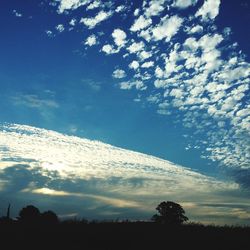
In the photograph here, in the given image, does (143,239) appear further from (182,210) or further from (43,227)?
(182,210)

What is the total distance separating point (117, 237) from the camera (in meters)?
20.4

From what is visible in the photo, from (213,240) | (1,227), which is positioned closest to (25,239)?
(1,227)

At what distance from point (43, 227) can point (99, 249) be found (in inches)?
198

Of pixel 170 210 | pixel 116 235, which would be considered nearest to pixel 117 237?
pixel 116 235

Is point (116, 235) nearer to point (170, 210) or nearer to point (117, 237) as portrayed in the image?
point (117, 237)

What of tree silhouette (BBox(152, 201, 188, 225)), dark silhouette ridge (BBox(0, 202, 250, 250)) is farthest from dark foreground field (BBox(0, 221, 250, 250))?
tree silhouette (BBox(152, 201, 188, 225))

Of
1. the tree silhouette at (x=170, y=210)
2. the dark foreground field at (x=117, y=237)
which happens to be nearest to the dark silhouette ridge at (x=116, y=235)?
the dark foreground field at (x=117, y=237)

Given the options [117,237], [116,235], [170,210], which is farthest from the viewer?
[170,210]

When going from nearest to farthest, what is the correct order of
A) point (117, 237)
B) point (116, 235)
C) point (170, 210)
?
point (117, 237) < point (116, 235) < point (170, 210)

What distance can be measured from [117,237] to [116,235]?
1.56 feet

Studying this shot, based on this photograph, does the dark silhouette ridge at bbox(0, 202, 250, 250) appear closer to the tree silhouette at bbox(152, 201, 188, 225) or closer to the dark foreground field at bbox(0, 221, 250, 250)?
the dark foreground field at bbox(0, 221, 250, 250)

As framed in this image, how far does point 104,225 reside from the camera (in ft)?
77.5

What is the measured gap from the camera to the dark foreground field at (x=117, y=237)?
18641mm

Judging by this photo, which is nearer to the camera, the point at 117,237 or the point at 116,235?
the point at 117,237
